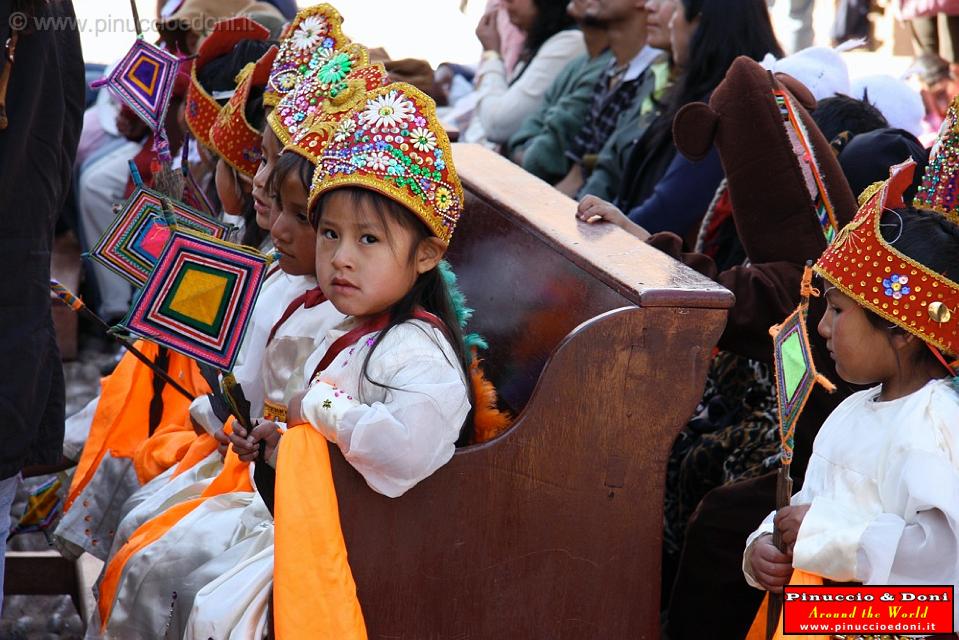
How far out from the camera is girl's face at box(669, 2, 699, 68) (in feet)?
13.1

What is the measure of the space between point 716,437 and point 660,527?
0.81 meters

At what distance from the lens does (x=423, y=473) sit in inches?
82.4

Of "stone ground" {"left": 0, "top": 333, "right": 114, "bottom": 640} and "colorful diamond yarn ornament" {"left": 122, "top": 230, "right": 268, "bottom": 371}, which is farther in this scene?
"stone ground" {"left": 0, "top": 333, "right": 114, "bottom": 640}

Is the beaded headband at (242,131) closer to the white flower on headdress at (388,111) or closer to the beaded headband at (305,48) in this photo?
the beaded headband at (305,48)

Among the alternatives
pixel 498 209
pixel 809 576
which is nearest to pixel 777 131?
pixel 498 209

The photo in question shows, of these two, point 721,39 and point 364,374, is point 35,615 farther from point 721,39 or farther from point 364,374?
point 721,39

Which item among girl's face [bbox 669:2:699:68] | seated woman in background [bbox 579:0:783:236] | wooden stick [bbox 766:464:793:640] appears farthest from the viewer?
girl's face [bbox 669:2:699:68]

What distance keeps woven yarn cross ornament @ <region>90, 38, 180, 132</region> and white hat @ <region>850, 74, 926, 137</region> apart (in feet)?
6.85

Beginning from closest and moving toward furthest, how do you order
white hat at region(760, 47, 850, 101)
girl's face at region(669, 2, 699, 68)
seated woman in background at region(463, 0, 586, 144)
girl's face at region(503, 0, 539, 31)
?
white hat at region(760, 47, 850, 101) < girl's face at region(669, 2, 699, 68) < seated woman in background at region(463, 0, 586, 144) < girl's face at region(503, 0, 539, 31)

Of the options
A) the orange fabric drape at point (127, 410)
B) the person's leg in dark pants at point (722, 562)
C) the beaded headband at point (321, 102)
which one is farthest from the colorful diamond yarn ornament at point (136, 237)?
the person's leg in dark pants at point (722, 562)

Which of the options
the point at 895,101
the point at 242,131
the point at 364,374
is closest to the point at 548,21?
the point at 895,101

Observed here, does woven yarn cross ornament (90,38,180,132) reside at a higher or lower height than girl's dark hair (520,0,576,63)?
higher

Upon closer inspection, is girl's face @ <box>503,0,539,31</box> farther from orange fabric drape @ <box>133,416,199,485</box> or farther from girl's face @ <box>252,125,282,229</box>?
orange fabric drape @ <box>133,416,199,485</box>

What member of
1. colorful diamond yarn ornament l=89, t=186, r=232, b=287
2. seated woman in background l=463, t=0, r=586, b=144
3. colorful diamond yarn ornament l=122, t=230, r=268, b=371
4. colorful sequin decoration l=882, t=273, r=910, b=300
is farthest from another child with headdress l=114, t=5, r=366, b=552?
seated woman in background l=463, t=0, r=586, b=144
